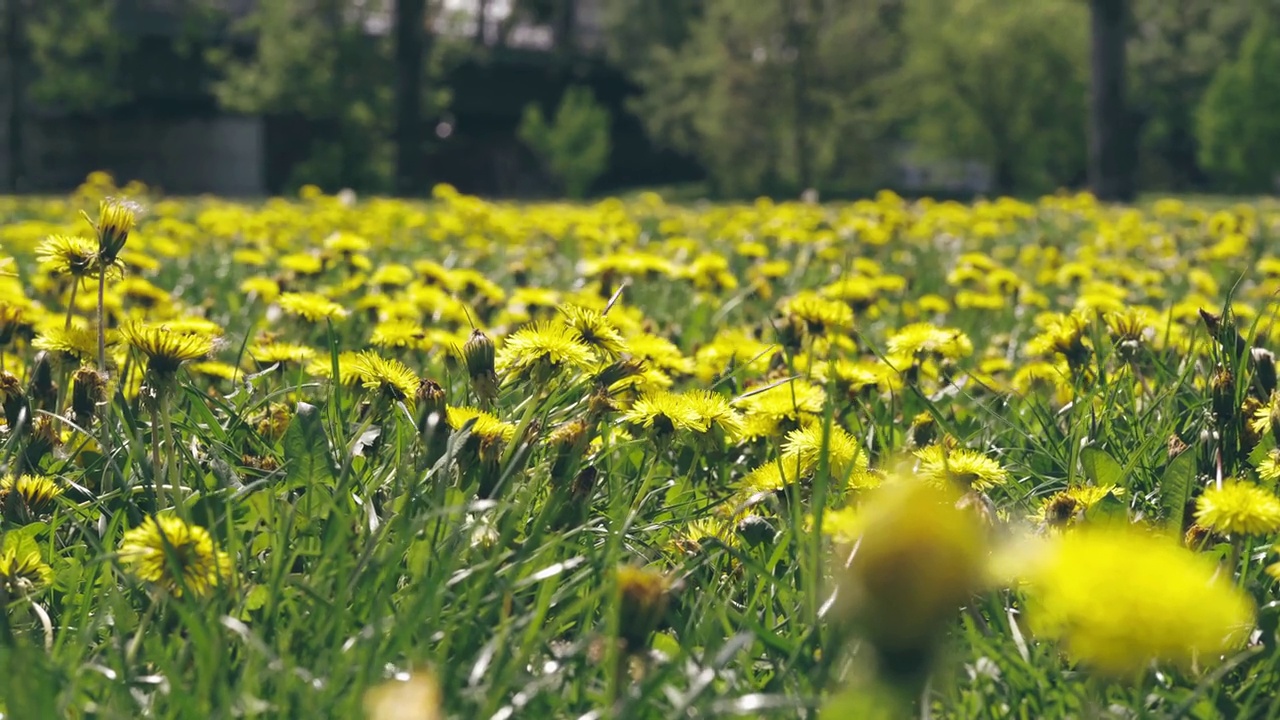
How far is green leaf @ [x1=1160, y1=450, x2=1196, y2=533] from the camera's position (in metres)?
1.35

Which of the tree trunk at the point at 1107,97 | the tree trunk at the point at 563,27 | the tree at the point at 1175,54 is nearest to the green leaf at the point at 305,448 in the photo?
the tree trunk at the point at 1107,97

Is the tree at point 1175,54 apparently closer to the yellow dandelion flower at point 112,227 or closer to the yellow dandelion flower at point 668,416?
the yellow dandelion flower at point 668,416

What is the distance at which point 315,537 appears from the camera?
1260mm

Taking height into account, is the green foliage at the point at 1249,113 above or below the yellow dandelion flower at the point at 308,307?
above

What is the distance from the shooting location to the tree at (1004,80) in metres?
37.1

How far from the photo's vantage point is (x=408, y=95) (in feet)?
67.4

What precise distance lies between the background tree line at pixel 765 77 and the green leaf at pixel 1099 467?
27.1m

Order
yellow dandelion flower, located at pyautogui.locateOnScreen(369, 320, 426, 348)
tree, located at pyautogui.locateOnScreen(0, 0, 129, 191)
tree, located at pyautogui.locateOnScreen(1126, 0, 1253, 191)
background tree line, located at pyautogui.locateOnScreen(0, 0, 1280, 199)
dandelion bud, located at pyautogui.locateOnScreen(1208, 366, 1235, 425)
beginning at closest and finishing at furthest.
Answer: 1. dandelion bud, located at pyautogui.locateOnScreen(1208, 366, 1235, 425)
2. yellow dandelion flower, located at pyautogui.locateOnScreen(369, 320, 426, 348)
3. tree, located at pyautogui.locateOnScreen(0, 0, 129, 191)
4. background tree line, located at pyautogui.locateOnScreen(0, 0, 1280, 199)
5. tree, located at pyautogui.locateOnScreen(1126, 0, 1253, 191)

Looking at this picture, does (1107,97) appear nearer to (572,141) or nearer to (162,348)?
(162,348)

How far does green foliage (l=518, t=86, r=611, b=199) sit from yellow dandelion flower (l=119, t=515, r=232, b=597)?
36.0 metres

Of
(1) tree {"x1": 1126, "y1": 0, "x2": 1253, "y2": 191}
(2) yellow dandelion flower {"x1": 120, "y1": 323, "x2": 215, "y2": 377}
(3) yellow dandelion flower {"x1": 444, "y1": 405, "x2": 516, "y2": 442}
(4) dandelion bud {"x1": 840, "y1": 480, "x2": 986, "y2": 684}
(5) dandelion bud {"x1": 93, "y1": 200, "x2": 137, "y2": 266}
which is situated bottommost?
(3) yellow dandelion flower {"x1": 444, "y1": 405, "x2": 516, "y2": 442}

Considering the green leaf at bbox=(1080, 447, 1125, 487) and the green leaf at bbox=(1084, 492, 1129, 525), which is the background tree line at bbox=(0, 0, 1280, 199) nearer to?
the green leaf at bbox=(1080, 447, 1125, 487)

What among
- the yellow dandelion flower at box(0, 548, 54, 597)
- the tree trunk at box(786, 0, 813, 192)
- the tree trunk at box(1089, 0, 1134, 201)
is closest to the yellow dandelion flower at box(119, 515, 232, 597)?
the yellow dandelion flower at box(0, 548, 54, 597)

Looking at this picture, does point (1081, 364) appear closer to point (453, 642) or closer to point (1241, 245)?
point (453, 642)
